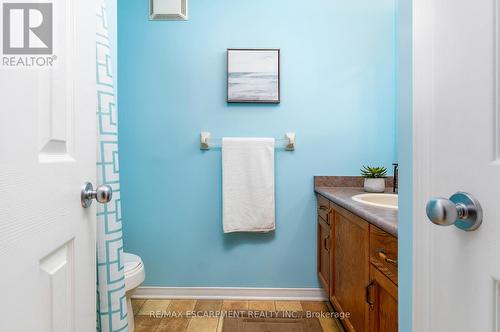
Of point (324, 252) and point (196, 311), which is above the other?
point (324, 252)

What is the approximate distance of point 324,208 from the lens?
6.26 ft

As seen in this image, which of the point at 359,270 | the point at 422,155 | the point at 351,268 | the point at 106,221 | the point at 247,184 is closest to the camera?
the point at 422,155

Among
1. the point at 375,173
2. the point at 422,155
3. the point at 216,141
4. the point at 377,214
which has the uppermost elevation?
the point at 216,141

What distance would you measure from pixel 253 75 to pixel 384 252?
1474 mm

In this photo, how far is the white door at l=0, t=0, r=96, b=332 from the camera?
1.52 feet

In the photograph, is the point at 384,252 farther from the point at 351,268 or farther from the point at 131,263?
the point at 131,263

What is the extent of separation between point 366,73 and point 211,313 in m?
1.97

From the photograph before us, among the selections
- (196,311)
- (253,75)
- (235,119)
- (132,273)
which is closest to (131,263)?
(132,273)

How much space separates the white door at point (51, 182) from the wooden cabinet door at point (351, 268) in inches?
39.5

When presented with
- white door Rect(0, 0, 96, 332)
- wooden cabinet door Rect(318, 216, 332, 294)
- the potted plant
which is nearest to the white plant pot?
the potted plant

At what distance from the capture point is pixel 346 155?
2127 mm

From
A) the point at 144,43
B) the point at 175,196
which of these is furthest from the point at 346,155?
the point at 144,43

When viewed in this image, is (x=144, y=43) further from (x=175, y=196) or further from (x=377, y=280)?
(x=377, y=280)

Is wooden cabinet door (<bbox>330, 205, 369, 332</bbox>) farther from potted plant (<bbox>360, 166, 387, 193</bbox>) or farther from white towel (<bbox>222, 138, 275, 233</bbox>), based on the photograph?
white towel (<bbox>222, 138, 275, 233</bbox>)
